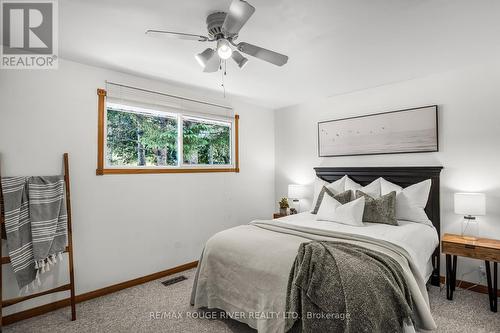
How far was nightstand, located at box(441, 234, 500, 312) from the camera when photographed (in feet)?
8.25

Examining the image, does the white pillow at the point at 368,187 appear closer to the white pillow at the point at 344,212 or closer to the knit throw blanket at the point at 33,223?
the white pillow at the point at 344,212

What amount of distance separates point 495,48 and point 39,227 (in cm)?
459

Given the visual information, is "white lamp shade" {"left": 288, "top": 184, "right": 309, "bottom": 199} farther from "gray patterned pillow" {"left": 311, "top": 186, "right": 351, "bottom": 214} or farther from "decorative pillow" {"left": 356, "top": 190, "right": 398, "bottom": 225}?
"decorative pillow" {"left": 356, "top": 190, "right": 398, "bottom": 225}

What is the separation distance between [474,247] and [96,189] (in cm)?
391

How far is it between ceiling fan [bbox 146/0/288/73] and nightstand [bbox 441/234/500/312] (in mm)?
2520

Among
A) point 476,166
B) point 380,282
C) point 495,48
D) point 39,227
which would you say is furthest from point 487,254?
point 39,227

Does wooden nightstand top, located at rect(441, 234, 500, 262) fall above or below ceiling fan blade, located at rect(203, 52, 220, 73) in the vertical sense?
below

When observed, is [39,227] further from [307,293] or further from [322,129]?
[322,129]

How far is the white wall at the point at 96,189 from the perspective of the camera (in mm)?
2469

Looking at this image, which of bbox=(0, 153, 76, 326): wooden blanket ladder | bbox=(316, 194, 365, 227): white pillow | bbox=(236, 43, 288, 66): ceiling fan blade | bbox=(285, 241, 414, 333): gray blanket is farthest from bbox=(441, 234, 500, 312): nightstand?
bbox=(0, 153, 76, 326): wooden blanket ladder

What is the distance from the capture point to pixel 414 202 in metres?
3.17

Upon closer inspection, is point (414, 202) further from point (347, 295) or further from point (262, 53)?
point (262, 53)

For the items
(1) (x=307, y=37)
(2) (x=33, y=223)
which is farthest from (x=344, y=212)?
(2) (x=33, y=223)

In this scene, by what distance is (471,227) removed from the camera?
118 inches
